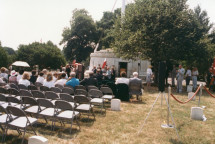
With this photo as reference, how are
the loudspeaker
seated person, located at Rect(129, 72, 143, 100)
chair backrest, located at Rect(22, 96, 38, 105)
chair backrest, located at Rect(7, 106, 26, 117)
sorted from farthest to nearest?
seated person, located at Rect(129, 72, 143, 100) < the loudspeaker < chair backrest, located at Rect(22, 96, 38, 105) < chair backrest, located at Rect(7, 106, 26, 117)

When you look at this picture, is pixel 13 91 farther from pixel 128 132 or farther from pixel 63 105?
pixel 128 132

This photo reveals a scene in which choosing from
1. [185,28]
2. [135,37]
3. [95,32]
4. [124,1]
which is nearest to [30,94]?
[135,37]

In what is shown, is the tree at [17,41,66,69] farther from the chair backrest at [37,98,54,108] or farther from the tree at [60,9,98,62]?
the chair backrest at [37,98,54,108]

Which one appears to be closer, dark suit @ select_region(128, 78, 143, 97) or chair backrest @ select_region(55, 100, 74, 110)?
chair backrest @ select_region(55, 100, 74, 110)

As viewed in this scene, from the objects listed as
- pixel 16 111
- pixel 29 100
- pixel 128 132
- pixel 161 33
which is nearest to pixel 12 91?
pixel 29 100

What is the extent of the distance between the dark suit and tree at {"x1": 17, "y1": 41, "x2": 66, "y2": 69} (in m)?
44.8

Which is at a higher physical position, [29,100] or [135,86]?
[135,86]

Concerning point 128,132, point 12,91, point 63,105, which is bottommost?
point 128,132

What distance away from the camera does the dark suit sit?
969 centimetres

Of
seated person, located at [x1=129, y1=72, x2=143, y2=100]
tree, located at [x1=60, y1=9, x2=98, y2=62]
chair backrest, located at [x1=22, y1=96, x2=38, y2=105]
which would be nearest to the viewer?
chair backrest, located at [x1=22, y1=96, x2=38, y2=105]

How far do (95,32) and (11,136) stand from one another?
4519cm

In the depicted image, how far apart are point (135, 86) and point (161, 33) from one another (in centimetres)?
909

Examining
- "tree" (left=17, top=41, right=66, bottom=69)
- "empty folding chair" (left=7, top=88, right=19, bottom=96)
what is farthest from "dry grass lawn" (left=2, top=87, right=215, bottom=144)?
"tree" (left=17, top=41, right=66, bottom=69)

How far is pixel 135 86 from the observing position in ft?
32.1
